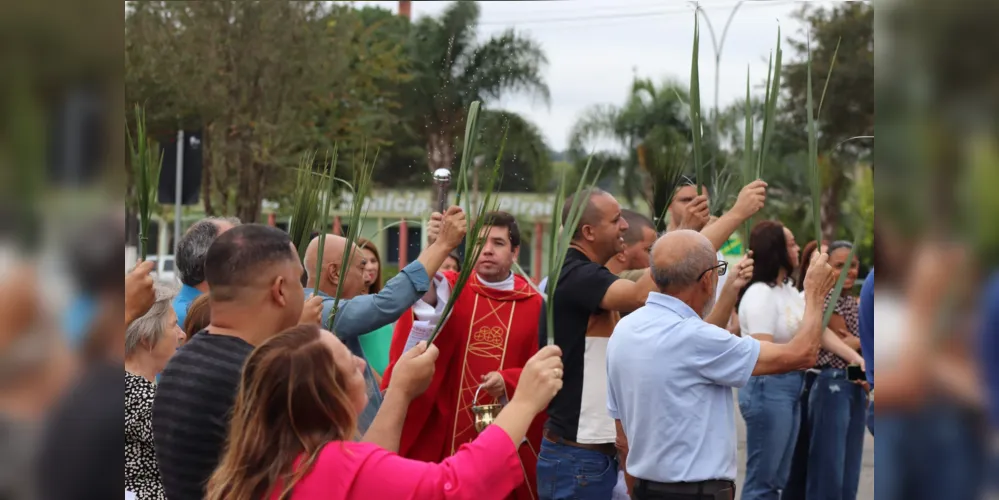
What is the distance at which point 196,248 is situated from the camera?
14.5 ft

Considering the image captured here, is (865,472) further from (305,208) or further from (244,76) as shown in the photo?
(244,76)

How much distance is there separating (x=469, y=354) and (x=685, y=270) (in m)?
1.29

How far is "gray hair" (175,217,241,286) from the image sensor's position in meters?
4.43

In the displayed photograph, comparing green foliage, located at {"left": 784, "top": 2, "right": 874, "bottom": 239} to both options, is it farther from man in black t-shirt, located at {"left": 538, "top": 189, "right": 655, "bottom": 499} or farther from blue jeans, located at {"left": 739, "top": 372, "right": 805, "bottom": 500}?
man in black t-shirt, located at {"left": 538, "top": 189, "right": 655, "bottom": 499}

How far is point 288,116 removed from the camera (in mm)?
19953

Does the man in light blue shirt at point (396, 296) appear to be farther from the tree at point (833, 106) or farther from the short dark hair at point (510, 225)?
the tree at point (833, 106)

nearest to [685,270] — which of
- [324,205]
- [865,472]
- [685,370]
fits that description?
[685,370]

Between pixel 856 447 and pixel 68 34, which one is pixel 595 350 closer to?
pixel 856 447

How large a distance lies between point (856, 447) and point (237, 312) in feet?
16.4

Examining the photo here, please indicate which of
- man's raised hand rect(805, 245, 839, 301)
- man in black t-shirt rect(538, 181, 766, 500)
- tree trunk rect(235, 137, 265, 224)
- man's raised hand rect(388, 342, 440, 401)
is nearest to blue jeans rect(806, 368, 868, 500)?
man in black t-shirt rect(538, 181, 766, 500)

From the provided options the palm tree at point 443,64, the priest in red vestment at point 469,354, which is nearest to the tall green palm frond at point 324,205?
the priest in red vestment at point 469,354

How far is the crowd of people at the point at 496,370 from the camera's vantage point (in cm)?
228

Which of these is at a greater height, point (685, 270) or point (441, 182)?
point (441, 182)

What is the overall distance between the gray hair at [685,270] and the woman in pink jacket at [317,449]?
1.64m
